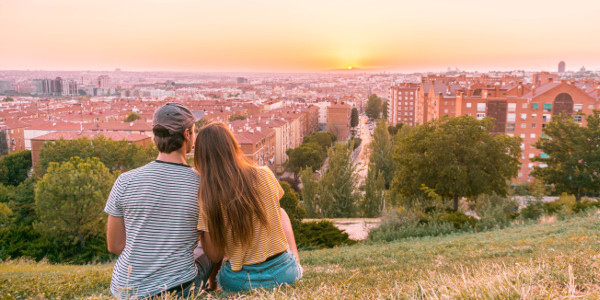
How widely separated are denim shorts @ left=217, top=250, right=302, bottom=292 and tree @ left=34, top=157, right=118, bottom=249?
18.3 m

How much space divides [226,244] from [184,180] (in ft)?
1.78

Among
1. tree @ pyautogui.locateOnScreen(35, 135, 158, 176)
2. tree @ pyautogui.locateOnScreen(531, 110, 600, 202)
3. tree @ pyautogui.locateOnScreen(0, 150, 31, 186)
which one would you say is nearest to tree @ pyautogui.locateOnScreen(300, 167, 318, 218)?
tree @ pyautogui.locateOnScreen(531, 110, 600, 202)

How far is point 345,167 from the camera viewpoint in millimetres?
25281

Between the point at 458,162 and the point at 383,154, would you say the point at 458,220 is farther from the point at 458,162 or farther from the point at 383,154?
the point at 383,154

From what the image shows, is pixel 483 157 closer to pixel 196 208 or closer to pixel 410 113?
pixel 196 208

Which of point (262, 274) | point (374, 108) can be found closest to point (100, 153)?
point (262, 274)

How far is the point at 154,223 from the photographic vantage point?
2.81 metres

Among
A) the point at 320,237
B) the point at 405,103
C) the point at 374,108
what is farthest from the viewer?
the point at 374,108

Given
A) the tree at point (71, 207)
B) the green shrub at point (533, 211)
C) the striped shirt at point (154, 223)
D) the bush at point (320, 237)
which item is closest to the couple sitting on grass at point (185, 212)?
the striped shirt at point (154, 223)

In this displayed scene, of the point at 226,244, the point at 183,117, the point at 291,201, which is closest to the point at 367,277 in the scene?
the point at 226,244

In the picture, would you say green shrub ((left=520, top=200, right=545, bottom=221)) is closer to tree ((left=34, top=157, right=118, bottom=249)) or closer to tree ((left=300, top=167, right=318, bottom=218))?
tree ((left=300, top=167, right=318, bottom=218))

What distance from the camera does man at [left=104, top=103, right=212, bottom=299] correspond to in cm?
277

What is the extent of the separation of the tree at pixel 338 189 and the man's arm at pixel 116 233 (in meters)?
22.2

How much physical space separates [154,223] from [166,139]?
564 millimetres
